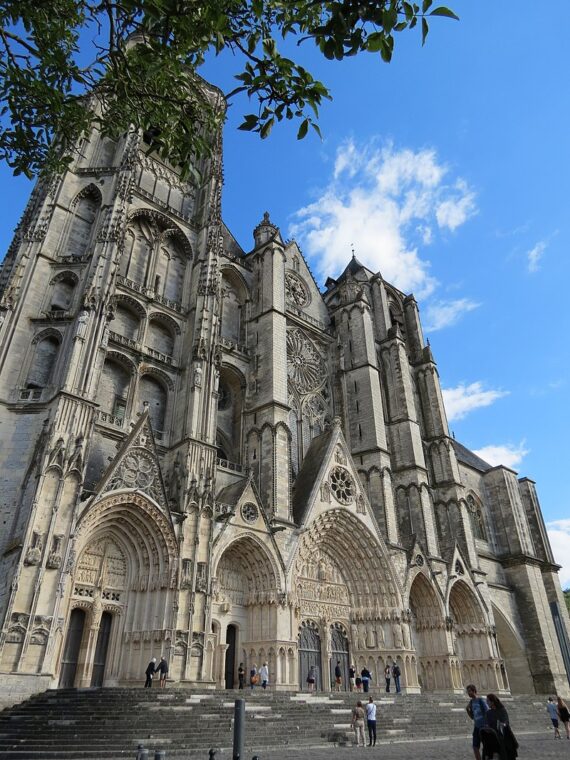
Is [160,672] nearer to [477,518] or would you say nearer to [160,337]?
[160,337]

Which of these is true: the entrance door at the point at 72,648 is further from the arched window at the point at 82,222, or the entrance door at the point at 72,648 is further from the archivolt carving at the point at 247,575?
the arched window at the point at 82,222

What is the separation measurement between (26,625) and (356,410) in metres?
18.8

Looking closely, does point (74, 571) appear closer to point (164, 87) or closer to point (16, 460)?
point (16, 460)

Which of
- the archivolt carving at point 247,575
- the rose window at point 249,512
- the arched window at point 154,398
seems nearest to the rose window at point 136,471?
the arched window at point 154,398

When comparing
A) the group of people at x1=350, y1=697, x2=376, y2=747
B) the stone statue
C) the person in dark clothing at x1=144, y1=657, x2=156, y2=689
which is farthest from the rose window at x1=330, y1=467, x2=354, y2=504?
the group of people at x1=350, y1=697, x2=376, y2=747

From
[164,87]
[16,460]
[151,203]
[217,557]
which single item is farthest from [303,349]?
[164,87]

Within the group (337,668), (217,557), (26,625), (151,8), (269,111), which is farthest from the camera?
(337,668)

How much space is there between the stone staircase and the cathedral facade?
173cm

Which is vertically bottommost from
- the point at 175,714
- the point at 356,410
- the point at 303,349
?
the point at 175,714

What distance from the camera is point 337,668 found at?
19.0m

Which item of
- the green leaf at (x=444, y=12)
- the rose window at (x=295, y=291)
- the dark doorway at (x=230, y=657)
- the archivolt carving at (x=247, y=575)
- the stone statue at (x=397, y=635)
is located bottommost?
the dark doorway at (x=230, y=657)

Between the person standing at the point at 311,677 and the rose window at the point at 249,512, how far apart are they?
5.76 m

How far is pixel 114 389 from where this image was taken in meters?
19.4

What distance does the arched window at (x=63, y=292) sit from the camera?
18.7 metres
